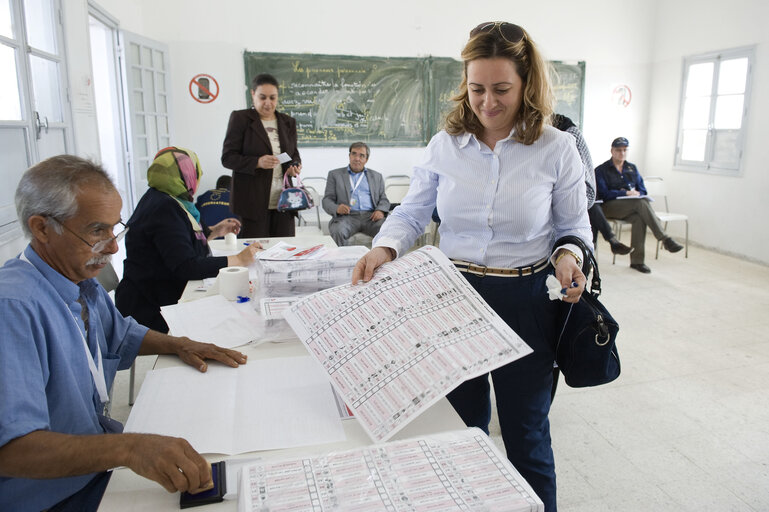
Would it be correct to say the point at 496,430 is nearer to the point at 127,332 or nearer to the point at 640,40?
the point at 127,332

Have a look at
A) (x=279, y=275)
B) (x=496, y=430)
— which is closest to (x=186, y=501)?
(x=279, y=275)

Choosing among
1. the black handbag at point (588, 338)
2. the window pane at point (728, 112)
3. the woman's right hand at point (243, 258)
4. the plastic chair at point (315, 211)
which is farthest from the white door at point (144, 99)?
the window pane at point (728, 112)

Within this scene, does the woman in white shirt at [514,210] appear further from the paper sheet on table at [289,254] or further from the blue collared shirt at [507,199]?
the paper sheet on table at [289,254]

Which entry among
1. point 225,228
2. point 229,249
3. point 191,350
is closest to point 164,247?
point 229,249

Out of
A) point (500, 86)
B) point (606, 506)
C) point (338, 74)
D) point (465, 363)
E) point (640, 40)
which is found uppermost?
point (640, 40)

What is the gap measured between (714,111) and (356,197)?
13.4 feet

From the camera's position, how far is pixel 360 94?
6.20 meters

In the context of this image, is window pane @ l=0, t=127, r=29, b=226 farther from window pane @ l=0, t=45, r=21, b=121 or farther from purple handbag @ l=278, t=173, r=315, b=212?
purple handbag @ l=278, t=173, r=315, b=212

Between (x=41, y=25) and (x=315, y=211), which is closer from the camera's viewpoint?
(x=41, y=25)

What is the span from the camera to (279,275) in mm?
1653

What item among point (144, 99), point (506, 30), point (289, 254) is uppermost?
point (144, 99)

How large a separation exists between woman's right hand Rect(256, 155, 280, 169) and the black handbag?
2425mm

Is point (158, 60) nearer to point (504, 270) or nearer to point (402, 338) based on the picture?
point (504, 270)

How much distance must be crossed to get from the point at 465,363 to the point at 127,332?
34.9 inches
